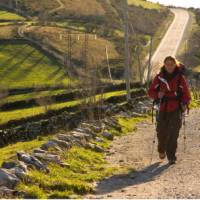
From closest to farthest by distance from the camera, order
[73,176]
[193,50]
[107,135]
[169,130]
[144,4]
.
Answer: [73,176]
[169,130]
[107,135]
[193,50]
[144,4]

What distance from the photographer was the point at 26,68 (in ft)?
297

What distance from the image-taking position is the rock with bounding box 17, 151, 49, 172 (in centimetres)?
1159

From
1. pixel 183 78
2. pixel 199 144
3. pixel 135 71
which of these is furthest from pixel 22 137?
pixel 135 71

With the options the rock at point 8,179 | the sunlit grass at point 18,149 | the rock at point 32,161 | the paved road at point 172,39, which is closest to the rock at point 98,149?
the sunlit grass at point 18,149

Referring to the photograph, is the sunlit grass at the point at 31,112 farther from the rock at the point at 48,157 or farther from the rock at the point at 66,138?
the rock at the point at 48,157

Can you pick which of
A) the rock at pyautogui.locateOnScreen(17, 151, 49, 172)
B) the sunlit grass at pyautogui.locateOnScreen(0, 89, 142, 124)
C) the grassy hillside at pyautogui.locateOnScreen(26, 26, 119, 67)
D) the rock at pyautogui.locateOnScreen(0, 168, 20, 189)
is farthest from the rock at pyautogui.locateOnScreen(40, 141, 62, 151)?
the grassy hillside at pyautogui.locateOnScreen(26, 26, 119, 67)

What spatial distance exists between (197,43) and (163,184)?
11284cm

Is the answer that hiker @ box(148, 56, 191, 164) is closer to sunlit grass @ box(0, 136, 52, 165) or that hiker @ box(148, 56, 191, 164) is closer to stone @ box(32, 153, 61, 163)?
stone @ box(32, 153, 61, 163)

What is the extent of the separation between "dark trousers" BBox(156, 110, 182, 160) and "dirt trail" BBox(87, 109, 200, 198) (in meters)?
0.36

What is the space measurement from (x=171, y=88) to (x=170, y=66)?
47cm

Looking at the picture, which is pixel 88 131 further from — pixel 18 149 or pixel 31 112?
pixel 31 112

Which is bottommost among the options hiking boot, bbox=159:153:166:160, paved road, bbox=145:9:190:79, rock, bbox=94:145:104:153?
paved road, bbox=145:9:190:79

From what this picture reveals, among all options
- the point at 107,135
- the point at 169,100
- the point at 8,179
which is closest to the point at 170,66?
the point at 169,100

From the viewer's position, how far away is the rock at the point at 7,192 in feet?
30.9
